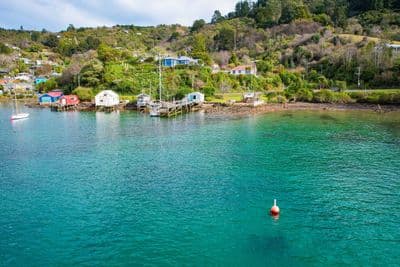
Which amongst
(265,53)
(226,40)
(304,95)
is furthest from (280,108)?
(226,40)

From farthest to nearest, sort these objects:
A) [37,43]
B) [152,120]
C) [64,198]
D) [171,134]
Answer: [37,43]
[152,120]
[171,134]
[64,198]

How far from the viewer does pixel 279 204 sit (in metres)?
23.6

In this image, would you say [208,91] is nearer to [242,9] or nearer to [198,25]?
[198,25]

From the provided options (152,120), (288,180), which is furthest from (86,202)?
(152,120)

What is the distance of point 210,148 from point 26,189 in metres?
19.5

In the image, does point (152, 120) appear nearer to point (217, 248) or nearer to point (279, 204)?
point (279, 204)

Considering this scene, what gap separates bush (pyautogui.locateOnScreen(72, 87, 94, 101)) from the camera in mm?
84312

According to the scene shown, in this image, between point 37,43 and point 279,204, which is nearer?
point 279,204

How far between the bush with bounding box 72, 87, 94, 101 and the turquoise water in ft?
129

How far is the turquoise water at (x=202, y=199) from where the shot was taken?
18234 mm

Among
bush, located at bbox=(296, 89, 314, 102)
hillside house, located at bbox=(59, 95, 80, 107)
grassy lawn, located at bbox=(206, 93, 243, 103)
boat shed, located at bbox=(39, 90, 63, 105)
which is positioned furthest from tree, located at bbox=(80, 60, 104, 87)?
bush, located at bbox=(296, 89, 314, 102)

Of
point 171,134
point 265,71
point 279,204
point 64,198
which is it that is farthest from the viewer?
point 265,71

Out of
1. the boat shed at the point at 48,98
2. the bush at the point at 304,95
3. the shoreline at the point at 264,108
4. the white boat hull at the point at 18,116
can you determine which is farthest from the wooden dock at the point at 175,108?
→ the boat shed at the point at 48,98

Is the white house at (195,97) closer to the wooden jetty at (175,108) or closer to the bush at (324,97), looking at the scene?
the wooden jetty at (175,108)
